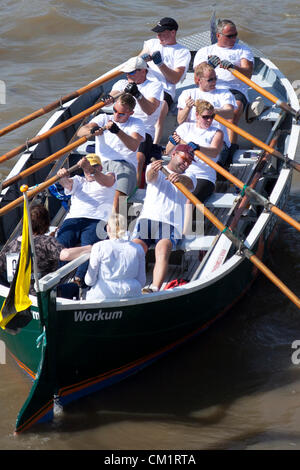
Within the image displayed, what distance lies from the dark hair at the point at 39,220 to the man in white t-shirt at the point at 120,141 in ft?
4.44

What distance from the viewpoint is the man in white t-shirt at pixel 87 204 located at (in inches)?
317

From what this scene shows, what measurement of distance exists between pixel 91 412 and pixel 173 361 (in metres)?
1.12

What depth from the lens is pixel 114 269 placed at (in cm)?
684

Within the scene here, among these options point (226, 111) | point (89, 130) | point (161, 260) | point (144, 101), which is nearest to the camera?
point (161, 260)

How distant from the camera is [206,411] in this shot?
7285mm

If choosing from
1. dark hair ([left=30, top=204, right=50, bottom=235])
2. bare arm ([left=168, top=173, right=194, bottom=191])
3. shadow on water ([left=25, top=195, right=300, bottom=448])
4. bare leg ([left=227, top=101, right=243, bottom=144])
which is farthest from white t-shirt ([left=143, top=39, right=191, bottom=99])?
dark hair ([left=30, top=204, right=50, bottom=235])

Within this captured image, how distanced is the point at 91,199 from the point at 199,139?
1.51 metres

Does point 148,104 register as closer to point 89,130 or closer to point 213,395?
point 89,130

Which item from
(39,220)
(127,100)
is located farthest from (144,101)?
(39,220)

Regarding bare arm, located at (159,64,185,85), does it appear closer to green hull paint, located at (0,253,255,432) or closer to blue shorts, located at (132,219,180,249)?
blue shorts, located at (132,219,180,249)

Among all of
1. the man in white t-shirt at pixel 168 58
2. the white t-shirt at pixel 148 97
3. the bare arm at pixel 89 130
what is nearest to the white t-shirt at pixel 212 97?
the white t-shirt at pixel 148 97

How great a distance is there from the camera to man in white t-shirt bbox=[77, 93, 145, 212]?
335 inches

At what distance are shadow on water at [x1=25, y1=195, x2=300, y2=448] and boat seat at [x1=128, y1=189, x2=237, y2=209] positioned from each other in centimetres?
121
